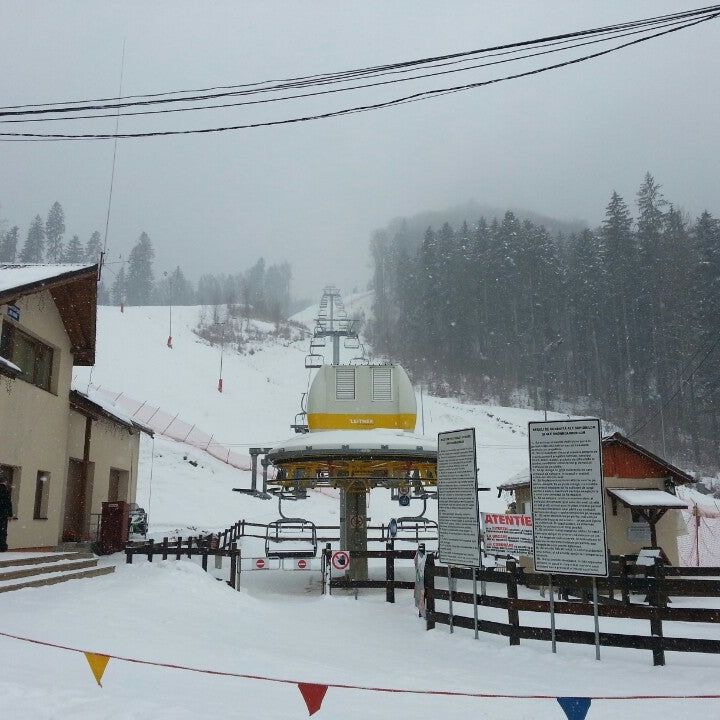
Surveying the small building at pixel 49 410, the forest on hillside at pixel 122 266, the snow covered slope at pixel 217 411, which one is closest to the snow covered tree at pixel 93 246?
the forest on hillside at pixel 122 266

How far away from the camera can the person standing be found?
13102 millimetres

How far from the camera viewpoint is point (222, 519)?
3359 centimetres

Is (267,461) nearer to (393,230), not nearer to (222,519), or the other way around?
(222,519)

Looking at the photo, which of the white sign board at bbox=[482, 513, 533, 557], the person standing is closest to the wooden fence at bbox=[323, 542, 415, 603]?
the white sign board at bbox=[482, 513, 533, 557]

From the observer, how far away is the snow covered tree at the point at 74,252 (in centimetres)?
12938

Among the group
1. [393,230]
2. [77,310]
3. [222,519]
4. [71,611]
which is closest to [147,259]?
[393,230]

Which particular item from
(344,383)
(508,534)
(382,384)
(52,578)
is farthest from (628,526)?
(52,578)

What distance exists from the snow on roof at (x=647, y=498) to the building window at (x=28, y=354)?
16.1 meters

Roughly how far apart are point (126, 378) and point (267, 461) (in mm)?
43031

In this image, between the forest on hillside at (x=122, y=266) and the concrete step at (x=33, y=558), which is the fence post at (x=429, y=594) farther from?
the forest on hillside at (x=122, y=266)

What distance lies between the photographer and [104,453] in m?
22.0

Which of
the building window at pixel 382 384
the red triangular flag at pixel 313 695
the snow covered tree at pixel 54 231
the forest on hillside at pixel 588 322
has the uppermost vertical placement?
the snow covered tree at pixel 54 231

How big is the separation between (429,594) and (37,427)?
10.5m

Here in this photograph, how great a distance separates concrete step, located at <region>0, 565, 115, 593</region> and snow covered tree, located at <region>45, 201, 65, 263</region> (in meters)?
135
